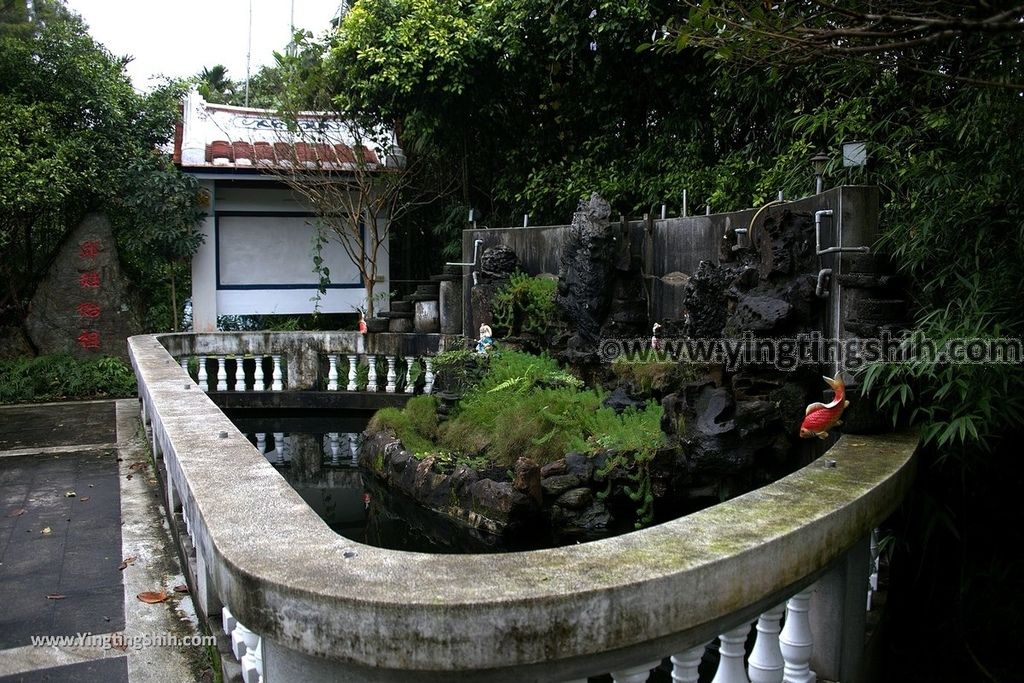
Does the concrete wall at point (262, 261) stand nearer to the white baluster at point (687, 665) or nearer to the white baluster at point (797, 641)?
the white baluster at point (797, 641)

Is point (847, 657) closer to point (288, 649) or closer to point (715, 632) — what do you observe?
point (715, 632)

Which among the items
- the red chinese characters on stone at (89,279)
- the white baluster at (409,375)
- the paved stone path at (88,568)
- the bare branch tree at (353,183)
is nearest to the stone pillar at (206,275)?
the bare branch tree at (353,183)

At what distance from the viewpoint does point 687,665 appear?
192cm

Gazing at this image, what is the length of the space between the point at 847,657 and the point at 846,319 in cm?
207

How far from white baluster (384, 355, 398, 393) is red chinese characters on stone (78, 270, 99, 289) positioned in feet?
15.7

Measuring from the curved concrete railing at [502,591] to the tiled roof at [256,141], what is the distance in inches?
402

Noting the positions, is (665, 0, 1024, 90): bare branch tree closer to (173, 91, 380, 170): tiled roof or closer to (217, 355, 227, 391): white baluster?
(217, 355, 227, 391): white baluster

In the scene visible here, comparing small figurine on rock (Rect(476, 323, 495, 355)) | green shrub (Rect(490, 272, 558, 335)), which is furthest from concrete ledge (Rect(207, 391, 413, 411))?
green shrub (Rect(490, 272, 558, 335))

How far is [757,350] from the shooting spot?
461 cm

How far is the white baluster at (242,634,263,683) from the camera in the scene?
2252 mm

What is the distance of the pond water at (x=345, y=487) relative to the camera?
224 inches

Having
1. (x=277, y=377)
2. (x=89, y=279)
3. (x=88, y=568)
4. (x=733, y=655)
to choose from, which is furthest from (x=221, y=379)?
(x=733, y=655)

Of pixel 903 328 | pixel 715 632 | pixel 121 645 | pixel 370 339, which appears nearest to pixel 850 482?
pixel 715 632

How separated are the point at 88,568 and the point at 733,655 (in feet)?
11.2
